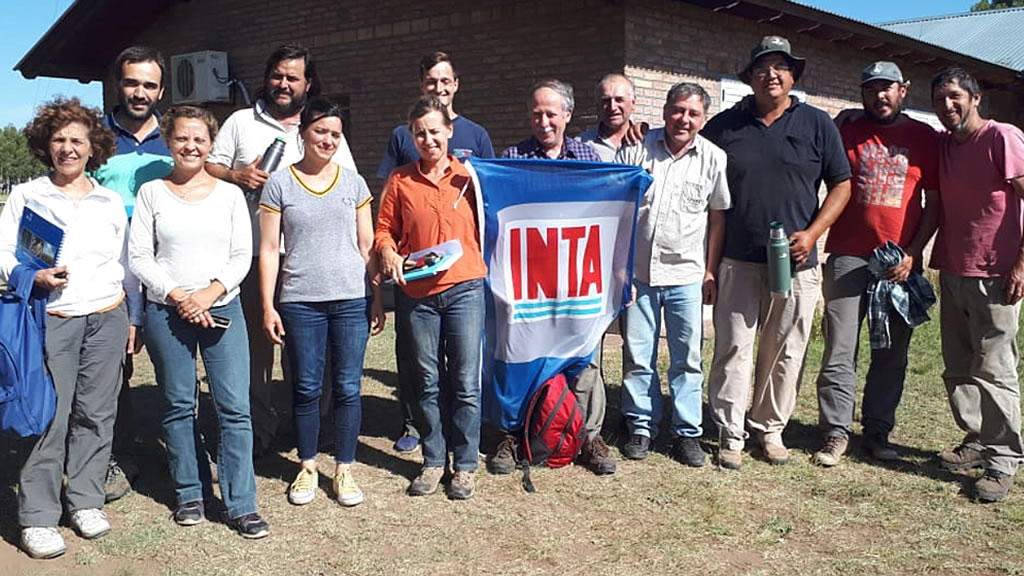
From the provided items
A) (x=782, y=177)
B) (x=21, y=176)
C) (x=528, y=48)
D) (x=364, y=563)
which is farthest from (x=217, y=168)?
(x=21, y=176)

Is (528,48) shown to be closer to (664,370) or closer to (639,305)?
(664,370)

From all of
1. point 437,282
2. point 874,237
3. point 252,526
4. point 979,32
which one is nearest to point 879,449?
point 874,237

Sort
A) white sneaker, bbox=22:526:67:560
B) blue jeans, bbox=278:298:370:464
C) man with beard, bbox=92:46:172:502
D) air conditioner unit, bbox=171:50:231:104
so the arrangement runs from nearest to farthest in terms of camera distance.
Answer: white sneaker, bbox=22:526:67:560, blue jeans, bbox=278:298:370:464, man with beard, bbox=92:46:172:502, air conditioner unit, bbox=171:50:231:104

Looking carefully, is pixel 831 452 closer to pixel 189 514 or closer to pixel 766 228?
pixel 766 228

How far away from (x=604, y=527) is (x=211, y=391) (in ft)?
6.22

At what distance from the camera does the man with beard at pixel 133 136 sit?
4258 millimetres

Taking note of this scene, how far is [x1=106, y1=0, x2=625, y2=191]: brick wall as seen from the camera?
8.97m

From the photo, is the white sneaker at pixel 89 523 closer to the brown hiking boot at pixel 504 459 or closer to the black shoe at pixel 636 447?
the brown hiking boot at pixel 504 459

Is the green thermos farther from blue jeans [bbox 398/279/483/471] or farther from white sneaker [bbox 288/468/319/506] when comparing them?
white sneaker [bbox 288/468/319/506]

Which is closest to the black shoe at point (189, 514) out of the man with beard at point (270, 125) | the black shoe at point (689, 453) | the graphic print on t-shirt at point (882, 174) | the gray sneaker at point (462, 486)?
the gray sneaker at point (462, 486)

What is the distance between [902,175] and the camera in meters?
4.71

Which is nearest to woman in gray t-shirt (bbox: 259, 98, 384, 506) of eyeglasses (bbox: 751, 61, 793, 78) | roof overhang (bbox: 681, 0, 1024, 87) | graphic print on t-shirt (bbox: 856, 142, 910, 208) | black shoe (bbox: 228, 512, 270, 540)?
black shoe (bbox: 228, 512, 270, 540)

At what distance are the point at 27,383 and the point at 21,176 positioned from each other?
113 meters

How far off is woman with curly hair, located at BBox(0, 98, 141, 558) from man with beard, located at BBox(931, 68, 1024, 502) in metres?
4.04
